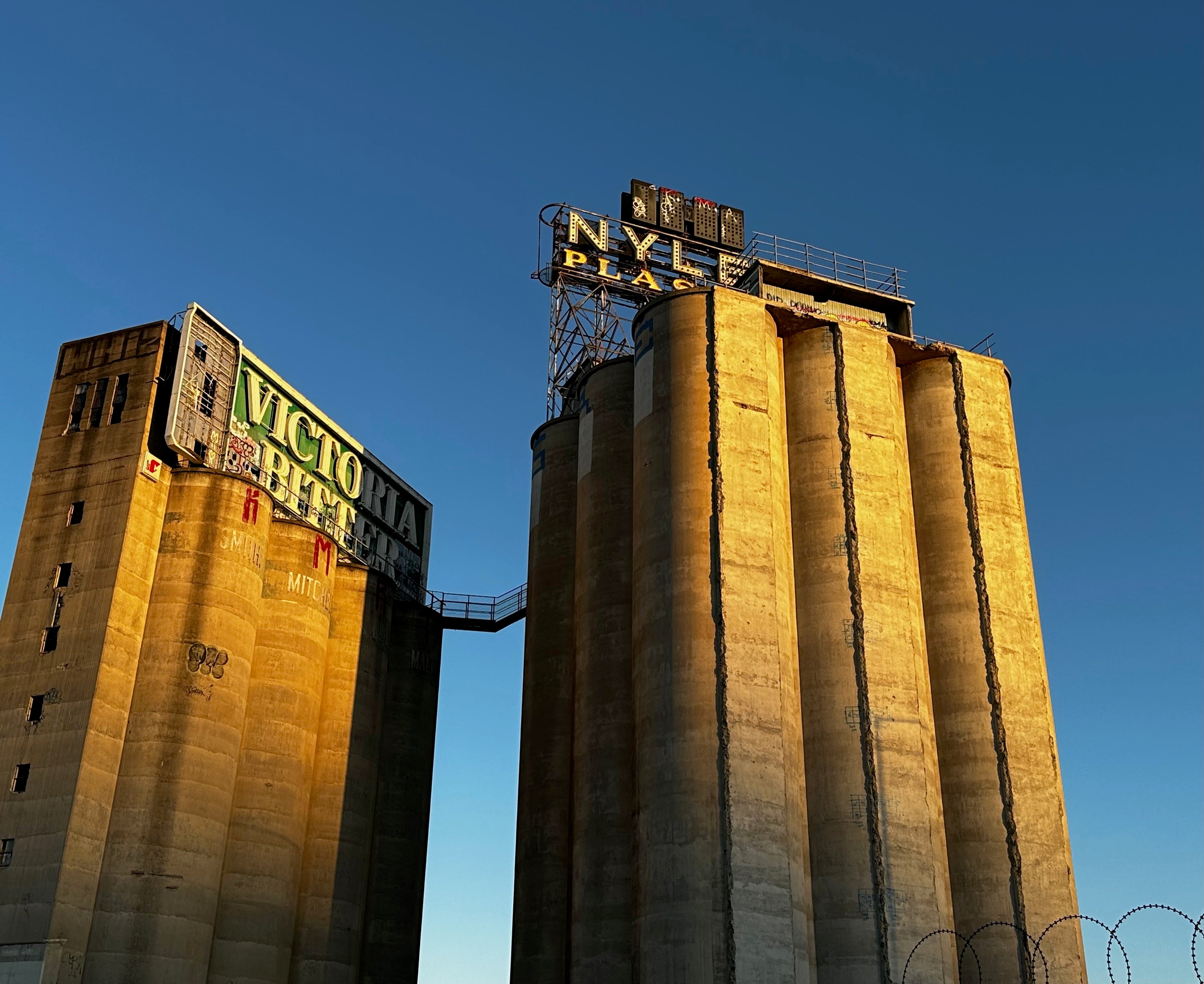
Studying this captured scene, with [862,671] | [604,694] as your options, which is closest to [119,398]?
[604,694]

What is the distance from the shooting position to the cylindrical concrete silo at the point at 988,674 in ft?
182

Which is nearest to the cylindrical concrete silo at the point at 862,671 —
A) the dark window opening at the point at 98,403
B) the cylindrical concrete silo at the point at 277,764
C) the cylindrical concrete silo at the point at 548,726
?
the cylindrical concrete silo at the point at 548,726

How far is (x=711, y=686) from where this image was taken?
2046 inches

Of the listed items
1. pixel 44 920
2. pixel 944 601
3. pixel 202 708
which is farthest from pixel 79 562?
pixel 944 601

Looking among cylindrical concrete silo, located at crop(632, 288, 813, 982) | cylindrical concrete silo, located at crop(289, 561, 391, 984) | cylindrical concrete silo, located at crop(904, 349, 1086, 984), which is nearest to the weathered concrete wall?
cylindrical concrete silo, located at crop(289, 561, 391, 984)

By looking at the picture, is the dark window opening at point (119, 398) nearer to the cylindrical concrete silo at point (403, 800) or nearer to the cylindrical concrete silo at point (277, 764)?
the cylindrical concrete silo at point (277, 764)

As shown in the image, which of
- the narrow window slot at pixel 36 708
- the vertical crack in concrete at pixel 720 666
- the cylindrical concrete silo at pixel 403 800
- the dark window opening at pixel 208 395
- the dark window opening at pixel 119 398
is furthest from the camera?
the cylindrical concrete silo at pixel 403 800

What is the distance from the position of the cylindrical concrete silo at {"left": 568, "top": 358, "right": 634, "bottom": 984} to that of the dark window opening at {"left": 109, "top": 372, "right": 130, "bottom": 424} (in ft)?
74.1

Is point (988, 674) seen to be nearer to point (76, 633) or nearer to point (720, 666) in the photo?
point (720, 666)

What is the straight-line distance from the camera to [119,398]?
6312 cm

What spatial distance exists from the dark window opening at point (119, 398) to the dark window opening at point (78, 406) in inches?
68.1

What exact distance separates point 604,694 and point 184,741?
19.0 metres

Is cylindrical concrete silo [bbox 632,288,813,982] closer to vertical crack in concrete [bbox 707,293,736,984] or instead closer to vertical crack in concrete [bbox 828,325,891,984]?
vertical crack in concrete [bbox 707,293,736,984]

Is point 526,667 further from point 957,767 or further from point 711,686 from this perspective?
point 957,767
